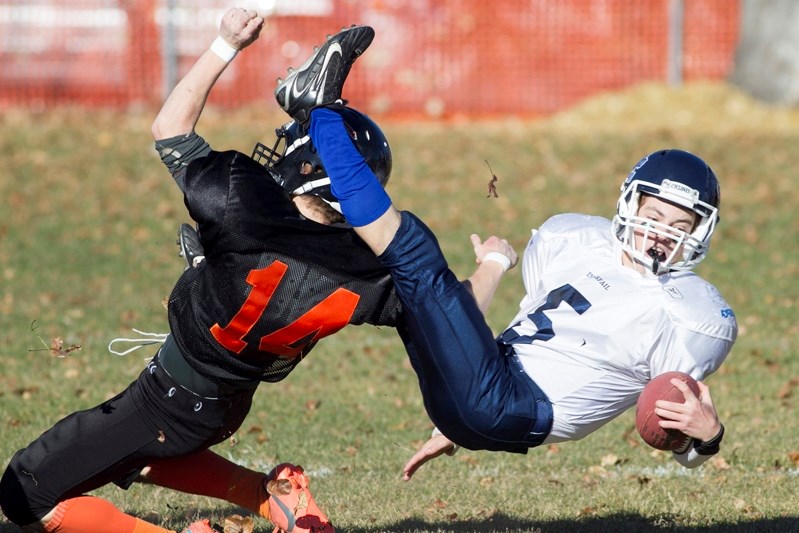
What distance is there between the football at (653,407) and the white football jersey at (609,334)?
0.43 feet

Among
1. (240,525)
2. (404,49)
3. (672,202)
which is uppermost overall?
(672,202)

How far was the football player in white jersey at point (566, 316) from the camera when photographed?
400 centimetres

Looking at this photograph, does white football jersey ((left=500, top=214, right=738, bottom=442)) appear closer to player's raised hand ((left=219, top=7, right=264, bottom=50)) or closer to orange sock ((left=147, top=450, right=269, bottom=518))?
orange sock ((left=147, top=450, right=269, bottom=518))

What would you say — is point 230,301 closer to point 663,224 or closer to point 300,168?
point 300,168

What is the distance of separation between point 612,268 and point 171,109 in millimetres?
1671

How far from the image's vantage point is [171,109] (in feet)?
13.9

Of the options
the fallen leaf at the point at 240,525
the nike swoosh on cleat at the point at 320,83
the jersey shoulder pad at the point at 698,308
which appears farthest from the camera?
the fallen leaf at the point at 240,525

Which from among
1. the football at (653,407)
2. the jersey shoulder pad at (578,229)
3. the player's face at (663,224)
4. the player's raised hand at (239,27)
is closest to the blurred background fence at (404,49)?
the jersey shoulder pad at (578,229)

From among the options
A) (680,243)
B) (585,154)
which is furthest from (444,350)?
(585,154)

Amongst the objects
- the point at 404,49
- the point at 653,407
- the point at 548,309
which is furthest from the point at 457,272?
the point at 653,407

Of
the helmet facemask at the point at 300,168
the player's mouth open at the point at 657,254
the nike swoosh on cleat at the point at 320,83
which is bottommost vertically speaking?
the player's mouth open at the point at 657,254

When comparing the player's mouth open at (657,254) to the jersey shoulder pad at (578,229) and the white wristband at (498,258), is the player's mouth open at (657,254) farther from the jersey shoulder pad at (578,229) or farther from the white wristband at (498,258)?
the white wristband at (498,258)

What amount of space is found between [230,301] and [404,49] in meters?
12.3

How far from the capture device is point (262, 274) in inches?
158
